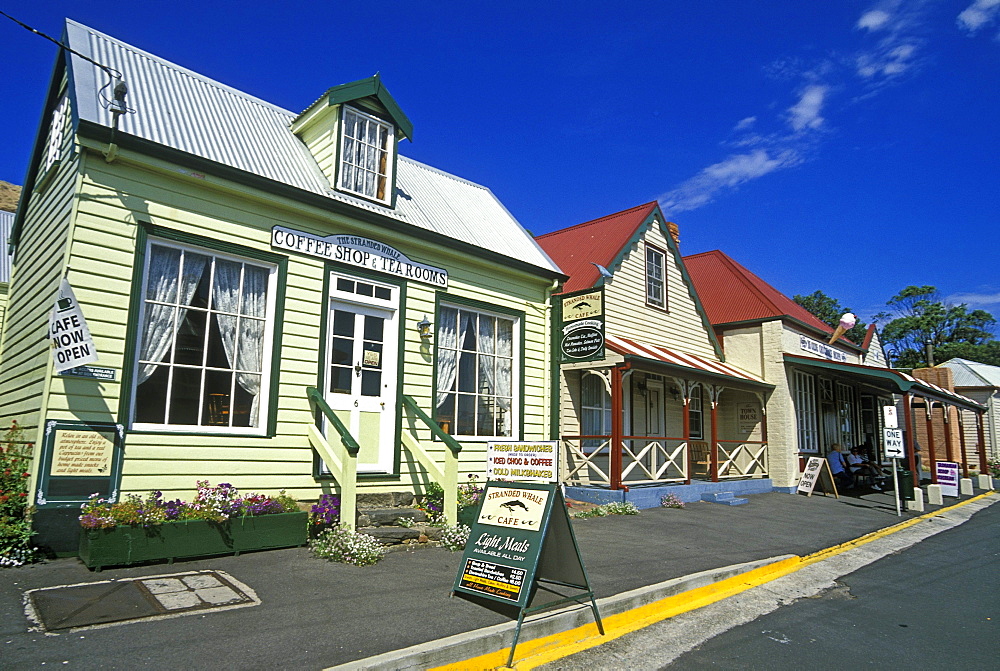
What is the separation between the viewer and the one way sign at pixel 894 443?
1375cm

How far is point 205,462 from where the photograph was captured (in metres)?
7.61

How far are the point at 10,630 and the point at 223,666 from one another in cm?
160

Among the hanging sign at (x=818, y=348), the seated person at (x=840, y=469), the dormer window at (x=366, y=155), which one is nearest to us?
the dormer window at (x=366, y=155)

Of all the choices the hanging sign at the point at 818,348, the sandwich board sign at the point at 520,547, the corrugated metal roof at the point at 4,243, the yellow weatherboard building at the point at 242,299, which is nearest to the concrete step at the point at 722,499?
the yellow weatherboard building at the point at 242,299

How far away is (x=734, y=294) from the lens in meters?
20.1

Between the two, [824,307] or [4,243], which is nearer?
[4,243]

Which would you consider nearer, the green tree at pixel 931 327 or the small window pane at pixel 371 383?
the small window pane at pixel 371 383

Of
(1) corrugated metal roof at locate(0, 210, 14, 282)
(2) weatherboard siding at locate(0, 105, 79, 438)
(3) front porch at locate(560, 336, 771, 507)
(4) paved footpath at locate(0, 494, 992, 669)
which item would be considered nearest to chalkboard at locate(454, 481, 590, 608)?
(4) paved footpath at locate(0, 494, 992, 669)

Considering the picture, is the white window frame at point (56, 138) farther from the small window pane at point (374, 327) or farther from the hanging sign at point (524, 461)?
the hanging sign at point (524, 461)

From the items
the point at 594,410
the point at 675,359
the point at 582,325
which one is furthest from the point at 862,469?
the point at 582,325

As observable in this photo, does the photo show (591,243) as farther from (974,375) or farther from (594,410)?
(974,375)

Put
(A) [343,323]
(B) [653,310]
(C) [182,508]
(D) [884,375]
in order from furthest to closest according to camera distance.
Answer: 1. (B) [653,310]
2. (D) [884,375]
3. (A) [343,323]
4. (C) [182,508]

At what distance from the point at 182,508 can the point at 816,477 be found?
14901 millimetres

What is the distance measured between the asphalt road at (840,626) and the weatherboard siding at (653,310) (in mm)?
7241
